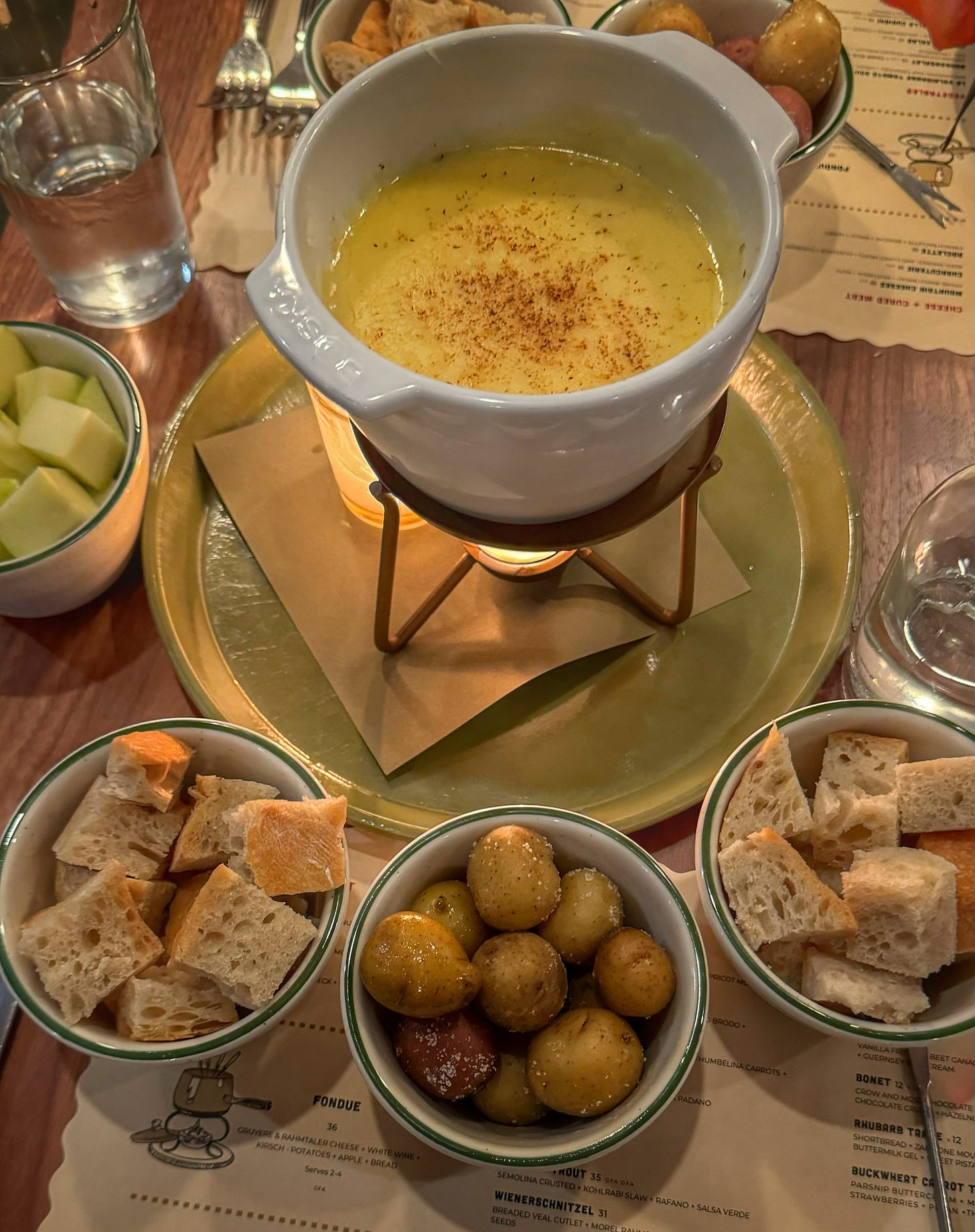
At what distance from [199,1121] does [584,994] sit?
0.32 meters

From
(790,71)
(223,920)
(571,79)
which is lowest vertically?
(223,920)

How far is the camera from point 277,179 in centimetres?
130

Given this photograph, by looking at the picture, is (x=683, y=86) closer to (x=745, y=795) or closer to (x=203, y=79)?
(x=745, y=795)

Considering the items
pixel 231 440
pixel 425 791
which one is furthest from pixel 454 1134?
pixel 231 440

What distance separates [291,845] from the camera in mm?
752

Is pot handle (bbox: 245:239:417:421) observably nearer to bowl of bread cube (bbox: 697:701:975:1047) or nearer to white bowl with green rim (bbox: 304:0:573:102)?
bowl of bread cube (bbox: 697:701:975:1047)

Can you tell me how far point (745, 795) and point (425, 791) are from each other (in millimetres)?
307

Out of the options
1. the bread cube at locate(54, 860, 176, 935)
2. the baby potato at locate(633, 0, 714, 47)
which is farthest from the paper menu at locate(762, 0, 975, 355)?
the bread cube at locate(54, 860, 176, 935)

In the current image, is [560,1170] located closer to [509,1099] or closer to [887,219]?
[509,1099]

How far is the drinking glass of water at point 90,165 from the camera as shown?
107cm

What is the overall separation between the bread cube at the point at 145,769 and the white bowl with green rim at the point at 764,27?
0.86 meters

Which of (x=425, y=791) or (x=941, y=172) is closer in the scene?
(x=425, y=791)

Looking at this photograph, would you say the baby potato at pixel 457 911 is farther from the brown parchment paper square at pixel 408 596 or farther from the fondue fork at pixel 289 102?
the fondue fork at pixel 289 102

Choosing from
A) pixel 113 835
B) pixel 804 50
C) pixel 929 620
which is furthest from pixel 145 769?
pixel 804 50
